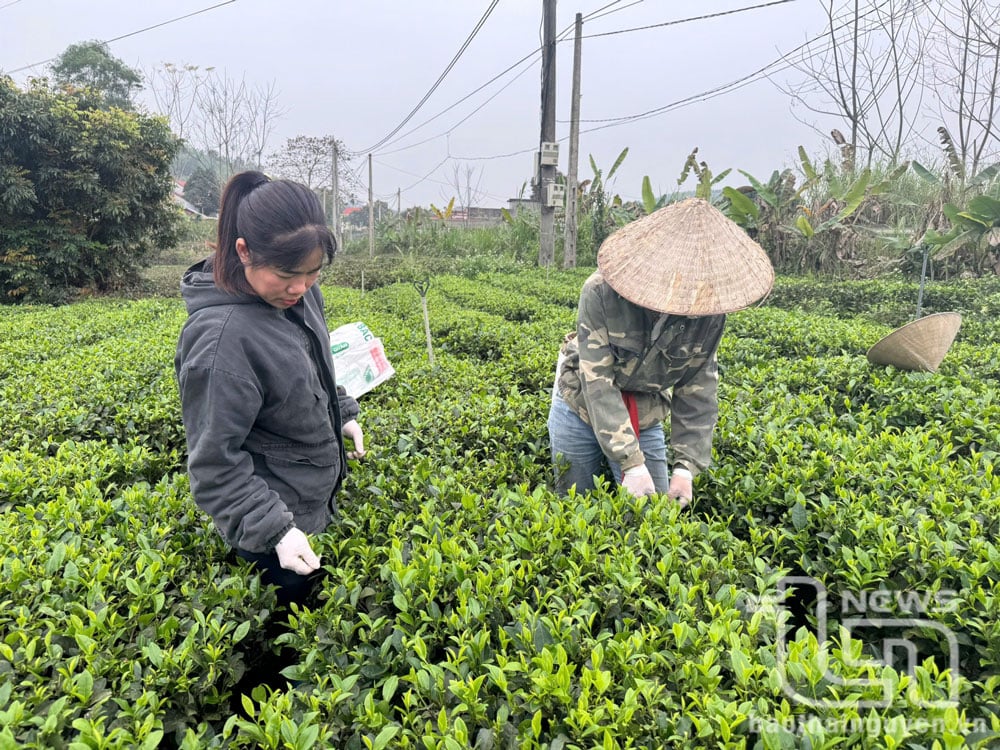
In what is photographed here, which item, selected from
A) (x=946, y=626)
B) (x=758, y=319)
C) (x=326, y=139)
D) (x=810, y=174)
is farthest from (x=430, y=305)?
(x=326, y=139)

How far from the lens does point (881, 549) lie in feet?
5.79

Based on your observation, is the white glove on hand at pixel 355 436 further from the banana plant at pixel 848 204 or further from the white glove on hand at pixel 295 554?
the banana plant at pixel 848 204

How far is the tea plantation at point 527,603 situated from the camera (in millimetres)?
1239

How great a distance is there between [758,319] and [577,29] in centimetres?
1064

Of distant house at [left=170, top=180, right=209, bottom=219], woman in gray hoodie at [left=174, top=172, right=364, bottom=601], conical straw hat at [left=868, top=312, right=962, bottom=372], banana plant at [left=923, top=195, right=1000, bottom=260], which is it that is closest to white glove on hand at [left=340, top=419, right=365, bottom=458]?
woman in gray hoodie at [left=174, top=172, right=364, bottom=601]

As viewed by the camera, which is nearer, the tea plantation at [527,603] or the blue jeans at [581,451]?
the tea plantation at [527,603]

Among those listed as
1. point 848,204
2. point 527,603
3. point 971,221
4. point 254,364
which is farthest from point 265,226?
point 848,204

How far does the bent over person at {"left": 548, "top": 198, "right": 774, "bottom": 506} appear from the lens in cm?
203

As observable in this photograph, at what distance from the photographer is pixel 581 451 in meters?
2.50

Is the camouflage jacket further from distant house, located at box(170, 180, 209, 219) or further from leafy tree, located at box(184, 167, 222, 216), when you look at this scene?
leafy tree, located at box(184, 167, 222, 216)

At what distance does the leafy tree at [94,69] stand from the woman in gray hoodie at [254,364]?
1225 inches

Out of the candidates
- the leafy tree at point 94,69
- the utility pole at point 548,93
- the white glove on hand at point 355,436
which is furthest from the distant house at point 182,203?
the white glove on hand at point 355,436

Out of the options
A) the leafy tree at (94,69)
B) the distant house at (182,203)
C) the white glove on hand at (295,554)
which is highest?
the leafy tree at (94,69)

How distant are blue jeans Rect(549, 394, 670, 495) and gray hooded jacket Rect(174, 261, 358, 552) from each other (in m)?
0.99
